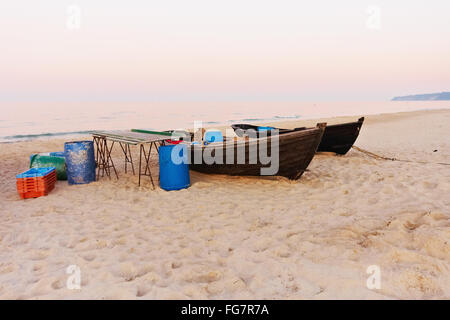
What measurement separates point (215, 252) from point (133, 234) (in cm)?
117

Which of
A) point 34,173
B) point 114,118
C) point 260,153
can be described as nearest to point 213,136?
point 260,153

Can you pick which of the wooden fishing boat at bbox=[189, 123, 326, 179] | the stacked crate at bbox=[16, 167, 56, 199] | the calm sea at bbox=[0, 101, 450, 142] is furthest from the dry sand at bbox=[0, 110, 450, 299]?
the calm sea at bbox=[0, 101, 450, 142]

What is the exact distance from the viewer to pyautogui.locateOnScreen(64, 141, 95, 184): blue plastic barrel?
19.5ft

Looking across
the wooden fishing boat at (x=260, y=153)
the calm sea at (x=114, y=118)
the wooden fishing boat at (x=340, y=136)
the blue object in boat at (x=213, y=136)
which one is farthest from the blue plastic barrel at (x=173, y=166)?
the calm sea at (x=114, y=118)

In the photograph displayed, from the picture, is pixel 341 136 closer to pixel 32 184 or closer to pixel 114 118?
pixel 32 184

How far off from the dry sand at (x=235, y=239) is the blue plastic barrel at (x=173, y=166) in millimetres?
268

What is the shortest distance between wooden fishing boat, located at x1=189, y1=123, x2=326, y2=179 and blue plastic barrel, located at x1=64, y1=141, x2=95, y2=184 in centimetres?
213

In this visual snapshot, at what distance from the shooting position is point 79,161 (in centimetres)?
607

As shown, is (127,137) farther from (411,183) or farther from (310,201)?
(411,183)

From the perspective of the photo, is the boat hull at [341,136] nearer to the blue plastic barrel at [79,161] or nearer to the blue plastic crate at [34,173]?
the blue plastic barrel at [79,161]

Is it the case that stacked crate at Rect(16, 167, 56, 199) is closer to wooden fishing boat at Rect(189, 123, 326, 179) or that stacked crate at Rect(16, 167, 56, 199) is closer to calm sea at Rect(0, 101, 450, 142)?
wooden fishing boat at Rect(189, 123, 326, 179)
